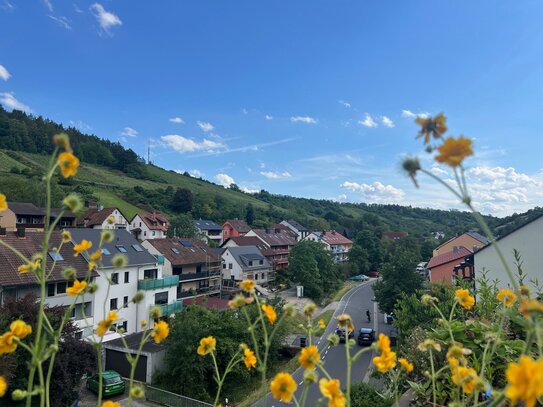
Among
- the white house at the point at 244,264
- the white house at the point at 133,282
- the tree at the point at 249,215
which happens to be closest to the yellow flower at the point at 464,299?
the white house at the point at 133,282

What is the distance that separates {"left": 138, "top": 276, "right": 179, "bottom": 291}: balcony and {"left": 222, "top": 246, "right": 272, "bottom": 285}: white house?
Answer: 36.5 ft

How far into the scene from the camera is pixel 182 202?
77.1m

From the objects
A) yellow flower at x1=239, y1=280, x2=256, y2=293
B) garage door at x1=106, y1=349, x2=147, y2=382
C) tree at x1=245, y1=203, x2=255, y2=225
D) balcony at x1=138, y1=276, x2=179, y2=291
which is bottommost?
garage door at x1=106, y1=349, x2=147, y2=382

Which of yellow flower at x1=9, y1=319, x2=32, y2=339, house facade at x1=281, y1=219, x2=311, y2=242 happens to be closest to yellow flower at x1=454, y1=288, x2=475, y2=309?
yellow flower at x1=9, y1=319, x2=32, y2=339

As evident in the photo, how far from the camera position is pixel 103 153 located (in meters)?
100

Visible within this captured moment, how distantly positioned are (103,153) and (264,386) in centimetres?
10963

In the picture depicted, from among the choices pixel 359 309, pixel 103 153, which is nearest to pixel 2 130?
pixel 103 153

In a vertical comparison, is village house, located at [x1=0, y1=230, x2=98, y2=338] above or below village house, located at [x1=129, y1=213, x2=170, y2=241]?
below

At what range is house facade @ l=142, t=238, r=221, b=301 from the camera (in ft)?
98.1

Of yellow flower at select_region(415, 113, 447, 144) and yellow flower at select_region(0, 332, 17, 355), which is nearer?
yellow flower at select_region(415, 113, 447, 144)

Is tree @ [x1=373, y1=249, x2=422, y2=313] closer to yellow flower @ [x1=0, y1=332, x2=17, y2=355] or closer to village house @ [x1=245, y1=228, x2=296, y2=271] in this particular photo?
village house @ [x1=245, y1=228, x2=296, y2=271]

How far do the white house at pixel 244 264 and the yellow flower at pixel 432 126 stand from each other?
116 feet

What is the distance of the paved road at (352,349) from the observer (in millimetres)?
15469

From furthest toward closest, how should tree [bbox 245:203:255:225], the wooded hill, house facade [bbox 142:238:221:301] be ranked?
tree [bbox 245:203:255:225]
the wooded hill
house facade [bbox 142:238:221:301]
